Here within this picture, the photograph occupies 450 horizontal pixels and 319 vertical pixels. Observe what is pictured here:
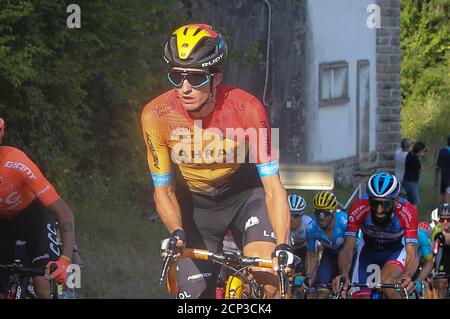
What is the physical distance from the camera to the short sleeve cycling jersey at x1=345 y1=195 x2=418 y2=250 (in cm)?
1038

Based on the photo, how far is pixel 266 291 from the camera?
23.8 ft

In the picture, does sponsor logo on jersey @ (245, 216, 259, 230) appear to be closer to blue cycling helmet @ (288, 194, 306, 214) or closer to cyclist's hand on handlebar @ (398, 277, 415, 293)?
cyclist's hand on handlebar @ (398, 277, 415, 293)

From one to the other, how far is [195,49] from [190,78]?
0.18 meters

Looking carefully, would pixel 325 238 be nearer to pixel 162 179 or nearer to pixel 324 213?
pixel 324 213

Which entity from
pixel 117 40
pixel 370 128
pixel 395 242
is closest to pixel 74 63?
pixel 117 40

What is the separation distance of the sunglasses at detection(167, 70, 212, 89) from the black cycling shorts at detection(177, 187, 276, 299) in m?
0.87

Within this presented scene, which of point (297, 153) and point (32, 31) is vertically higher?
point (32, 31)

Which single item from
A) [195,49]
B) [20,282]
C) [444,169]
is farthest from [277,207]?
[444,169]

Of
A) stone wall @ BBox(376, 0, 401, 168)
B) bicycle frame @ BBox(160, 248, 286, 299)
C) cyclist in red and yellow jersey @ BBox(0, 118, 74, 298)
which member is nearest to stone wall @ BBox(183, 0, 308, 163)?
stone wall @ BBox(376, 0, 401, 168)

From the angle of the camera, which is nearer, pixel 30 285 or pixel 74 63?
pixel 30 285

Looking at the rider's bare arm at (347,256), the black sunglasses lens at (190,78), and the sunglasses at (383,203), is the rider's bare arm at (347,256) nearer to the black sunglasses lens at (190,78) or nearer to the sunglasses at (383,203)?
the sunglasses at (383,203)

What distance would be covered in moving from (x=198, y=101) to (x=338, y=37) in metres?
16.9
